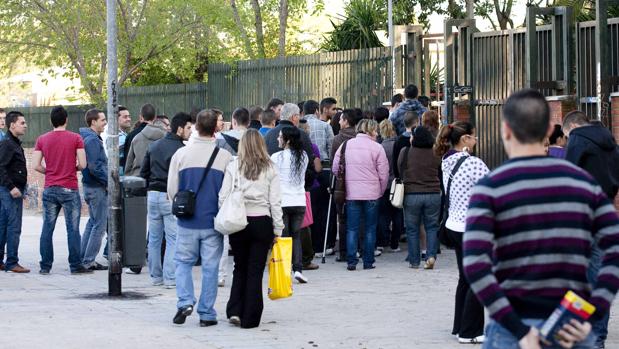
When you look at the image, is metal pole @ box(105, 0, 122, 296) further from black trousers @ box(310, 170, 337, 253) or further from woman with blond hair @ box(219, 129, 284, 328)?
black trousers @ box(310, 170, 337, 253)

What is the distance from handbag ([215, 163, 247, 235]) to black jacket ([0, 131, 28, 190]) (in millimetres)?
5596

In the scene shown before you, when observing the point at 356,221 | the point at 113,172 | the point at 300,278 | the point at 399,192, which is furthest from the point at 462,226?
the point at 356,221

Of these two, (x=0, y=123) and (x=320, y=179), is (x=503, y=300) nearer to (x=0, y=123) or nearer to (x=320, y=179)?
(x=320, y=179)

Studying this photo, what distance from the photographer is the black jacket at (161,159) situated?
1320cm

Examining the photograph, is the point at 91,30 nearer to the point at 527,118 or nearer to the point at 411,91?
the point at 411,91

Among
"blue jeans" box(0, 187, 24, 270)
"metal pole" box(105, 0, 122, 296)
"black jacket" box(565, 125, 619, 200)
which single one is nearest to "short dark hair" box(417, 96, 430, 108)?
"blue jeans" box(0, 187, 24, 270)

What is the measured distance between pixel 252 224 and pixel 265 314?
1.28 meters

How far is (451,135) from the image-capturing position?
397 inches

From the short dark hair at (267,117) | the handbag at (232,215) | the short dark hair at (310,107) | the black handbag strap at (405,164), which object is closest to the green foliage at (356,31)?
the short dark hair at (310,107)

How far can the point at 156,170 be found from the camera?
13.2 m

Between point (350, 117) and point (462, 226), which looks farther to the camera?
point (350, 117)

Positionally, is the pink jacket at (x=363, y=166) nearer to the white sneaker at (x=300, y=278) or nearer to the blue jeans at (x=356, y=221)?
the blue jeans at (x=356, y=221)

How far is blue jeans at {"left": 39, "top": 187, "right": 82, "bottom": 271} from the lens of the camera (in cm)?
1477

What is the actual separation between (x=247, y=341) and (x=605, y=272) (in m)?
5.26
